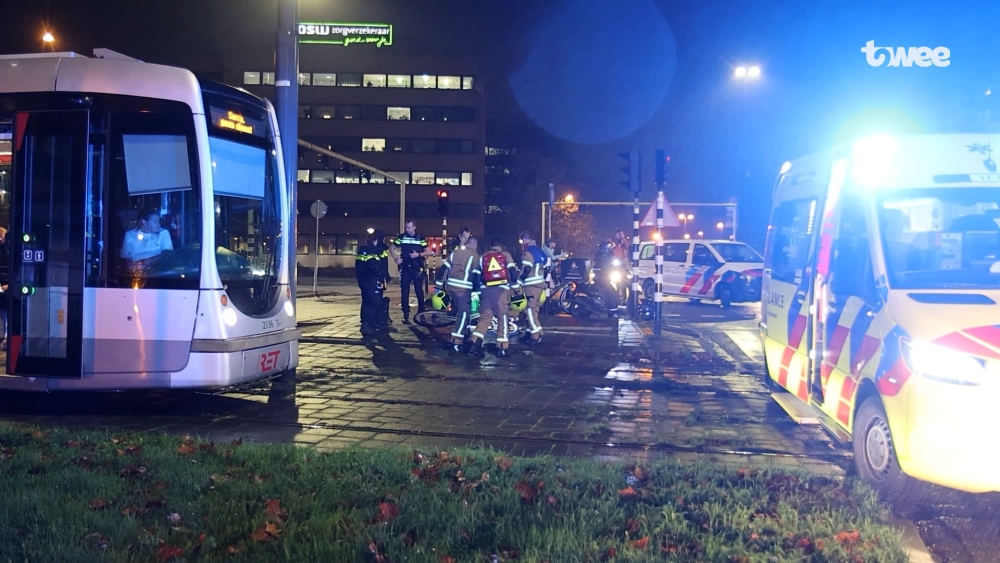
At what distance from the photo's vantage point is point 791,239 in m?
8.05

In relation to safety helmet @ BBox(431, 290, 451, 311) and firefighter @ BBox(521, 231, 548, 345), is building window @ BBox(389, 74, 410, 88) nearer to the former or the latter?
safety helmet @ BBox(431, 290, 451, 311)

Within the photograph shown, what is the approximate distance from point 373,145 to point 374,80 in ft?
18.1

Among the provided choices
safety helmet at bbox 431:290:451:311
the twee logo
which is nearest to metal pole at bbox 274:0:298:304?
safety helmet at bbox 431:290:451:311

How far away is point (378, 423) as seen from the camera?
7859mm

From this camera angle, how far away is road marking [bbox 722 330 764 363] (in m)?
13.4

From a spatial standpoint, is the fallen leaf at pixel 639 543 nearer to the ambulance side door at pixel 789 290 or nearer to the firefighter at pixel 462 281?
the ambulance side door at pixel 789 290

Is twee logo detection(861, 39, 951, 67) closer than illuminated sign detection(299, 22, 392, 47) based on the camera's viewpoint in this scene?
Yes

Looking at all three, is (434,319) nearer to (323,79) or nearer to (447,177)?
(447,177)

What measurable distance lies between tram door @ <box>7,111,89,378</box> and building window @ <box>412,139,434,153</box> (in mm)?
64969

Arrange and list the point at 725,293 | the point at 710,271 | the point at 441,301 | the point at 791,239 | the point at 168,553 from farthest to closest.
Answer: the point at 710,271, the point at 725,293, the point at 441,301, the point at 791,239, the point at 168,553

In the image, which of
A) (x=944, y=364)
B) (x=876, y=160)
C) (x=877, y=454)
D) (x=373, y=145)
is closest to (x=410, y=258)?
(x=876, y=160)

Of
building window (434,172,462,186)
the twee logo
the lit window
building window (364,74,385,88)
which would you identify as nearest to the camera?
the twee logo

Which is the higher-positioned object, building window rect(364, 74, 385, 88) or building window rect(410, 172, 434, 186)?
building window rect(364, 74, 385, 88)

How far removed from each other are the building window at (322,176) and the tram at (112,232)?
64.9 meters
